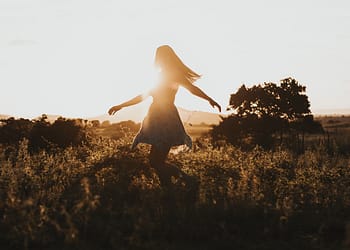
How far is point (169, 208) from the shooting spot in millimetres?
7680

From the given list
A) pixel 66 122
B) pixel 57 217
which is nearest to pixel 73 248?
pixel 57 217

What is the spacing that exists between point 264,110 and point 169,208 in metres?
Answer: 33.4

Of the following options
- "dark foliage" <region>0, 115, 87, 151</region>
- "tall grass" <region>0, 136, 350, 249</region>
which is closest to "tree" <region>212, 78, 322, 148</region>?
"dark foliage" <region>0, 115, 87, 151</region>

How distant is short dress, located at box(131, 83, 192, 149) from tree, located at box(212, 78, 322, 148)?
1173 inches

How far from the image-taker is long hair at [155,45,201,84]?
8773 mm

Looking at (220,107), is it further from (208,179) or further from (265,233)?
(265,233)

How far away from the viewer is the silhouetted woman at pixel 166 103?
867 centimetres

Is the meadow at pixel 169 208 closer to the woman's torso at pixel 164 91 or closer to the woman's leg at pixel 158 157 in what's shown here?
the woman's leg at pixel 158 157

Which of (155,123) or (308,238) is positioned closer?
(308,238)

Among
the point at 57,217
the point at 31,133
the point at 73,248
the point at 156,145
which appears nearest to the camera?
the point at 73,248

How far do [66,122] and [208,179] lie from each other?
750cm

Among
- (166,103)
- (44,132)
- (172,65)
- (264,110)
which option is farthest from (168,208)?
(264,110)

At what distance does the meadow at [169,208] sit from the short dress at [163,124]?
608mm

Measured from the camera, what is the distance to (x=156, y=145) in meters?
8.56
